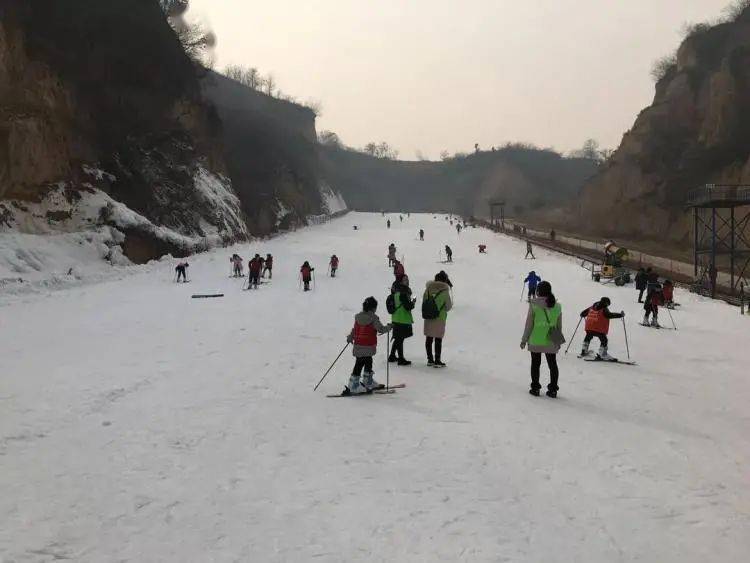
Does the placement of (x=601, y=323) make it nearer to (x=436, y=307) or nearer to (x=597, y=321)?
(x=597, y=321)

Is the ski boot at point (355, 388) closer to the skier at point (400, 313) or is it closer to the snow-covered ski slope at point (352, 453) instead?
the snow-covered ski slope at point (352, 453)

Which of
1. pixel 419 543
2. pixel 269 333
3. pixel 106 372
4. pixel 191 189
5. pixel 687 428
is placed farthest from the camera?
pixel 191 189

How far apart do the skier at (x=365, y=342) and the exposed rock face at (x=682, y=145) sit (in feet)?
181

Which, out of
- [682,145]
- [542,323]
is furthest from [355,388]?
[682,145]

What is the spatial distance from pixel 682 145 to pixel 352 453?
71.5 meters

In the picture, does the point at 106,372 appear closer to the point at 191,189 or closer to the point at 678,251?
the point at 191,189

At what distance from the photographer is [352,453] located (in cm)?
696

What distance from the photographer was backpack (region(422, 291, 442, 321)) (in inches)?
433

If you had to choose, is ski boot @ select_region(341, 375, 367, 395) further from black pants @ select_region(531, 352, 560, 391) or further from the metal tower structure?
the metal tower structure

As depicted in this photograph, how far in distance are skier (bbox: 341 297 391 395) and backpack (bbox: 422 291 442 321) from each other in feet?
5.42

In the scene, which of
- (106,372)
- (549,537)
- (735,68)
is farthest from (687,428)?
(735,68)

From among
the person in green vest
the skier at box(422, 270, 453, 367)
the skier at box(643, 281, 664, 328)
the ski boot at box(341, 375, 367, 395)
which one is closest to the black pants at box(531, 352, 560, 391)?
the person in green vest

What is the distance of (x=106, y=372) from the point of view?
10.6m

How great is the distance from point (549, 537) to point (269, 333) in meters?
10.9
